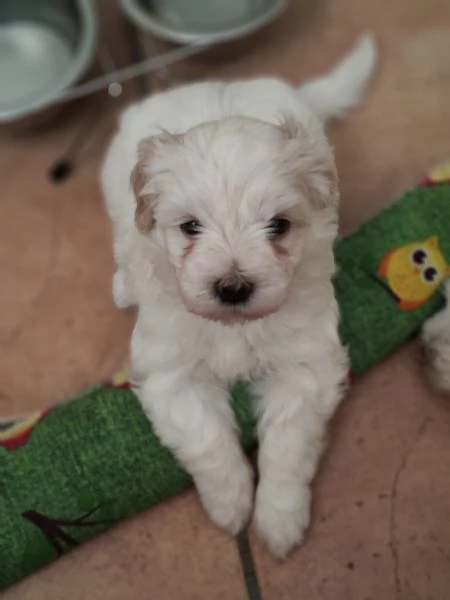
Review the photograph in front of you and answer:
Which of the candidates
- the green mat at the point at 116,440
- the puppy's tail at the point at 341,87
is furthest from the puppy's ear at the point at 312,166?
the puppy's tail at the point at 341,87

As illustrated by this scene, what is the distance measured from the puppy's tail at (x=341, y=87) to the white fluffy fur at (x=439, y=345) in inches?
23.7

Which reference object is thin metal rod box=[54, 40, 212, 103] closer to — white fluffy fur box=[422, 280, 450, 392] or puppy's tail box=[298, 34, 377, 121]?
puppy's tail box=[298, 34, 377, 121]

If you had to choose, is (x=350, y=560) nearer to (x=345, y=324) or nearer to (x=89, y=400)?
(x=345, y=324)

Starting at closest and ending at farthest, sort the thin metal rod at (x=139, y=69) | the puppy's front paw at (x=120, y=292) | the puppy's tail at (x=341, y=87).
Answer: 1. the puppy's front paw at (x=120, y=292)
2. the puppy's tail at (x=341, y=87)
3. the thin metal rod at (x=139, y=69)

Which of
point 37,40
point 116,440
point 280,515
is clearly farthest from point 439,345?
point 37,40

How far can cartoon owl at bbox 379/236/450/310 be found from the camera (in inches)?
74.2

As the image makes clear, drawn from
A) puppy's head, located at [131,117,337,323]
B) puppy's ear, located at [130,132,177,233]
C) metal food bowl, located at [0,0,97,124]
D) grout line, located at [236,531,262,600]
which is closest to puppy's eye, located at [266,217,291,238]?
puppy's head, located at [131,117,337,323]

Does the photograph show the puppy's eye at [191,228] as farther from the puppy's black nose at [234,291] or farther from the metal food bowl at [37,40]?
the metal food bowl at [37,40]

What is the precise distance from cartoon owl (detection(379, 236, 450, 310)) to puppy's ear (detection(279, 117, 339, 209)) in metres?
0.46

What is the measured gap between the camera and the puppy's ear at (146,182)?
1.44 m

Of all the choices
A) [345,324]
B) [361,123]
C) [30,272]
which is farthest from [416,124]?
[30,272]

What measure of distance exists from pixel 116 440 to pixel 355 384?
2.00 feet

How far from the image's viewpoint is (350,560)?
1715 mm

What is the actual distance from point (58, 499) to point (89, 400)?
22 cm
